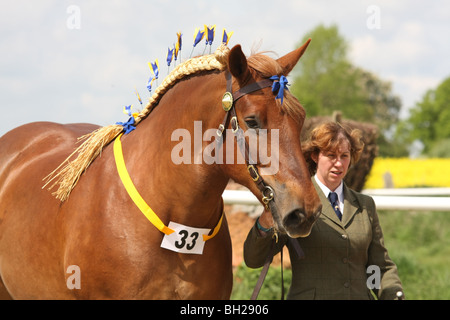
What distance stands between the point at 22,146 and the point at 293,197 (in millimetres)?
2476

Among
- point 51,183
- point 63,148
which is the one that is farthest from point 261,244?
point 63,148

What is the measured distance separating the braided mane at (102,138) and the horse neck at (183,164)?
0.07 meters

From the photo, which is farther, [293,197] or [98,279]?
[98,279]

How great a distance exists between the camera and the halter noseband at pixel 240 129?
258 cm

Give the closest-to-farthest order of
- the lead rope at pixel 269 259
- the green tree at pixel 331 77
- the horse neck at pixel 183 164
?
1. the horse neck at pixel 183 164
2. the lead rope at pixel 269 259
3. the green tree at pixel 331 77

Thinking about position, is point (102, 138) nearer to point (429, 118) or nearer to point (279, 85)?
point (279, 85)

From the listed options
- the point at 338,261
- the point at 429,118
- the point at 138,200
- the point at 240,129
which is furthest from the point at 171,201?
the point at 429,118

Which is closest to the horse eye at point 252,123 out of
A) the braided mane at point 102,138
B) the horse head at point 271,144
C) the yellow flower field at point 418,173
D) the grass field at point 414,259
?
the horse head at point 271,144

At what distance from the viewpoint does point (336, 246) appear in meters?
3.19

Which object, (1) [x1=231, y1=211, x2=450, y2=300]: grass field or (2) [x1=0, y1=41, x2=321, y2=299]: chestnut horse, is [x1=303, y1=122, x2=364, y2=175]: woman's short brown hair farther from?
(1) [x1=231, y1=211, x2=450, y2=300]: grass field

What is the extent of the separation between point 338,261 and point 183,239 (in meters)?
0.98

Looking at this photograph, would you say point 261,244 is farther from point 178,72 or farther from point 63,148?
point 63,148

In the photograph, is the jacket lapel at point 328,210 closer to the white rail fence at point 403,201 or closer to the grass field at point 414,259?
the white rail fence at point 403,201

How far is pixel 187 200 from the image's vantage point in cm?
282
